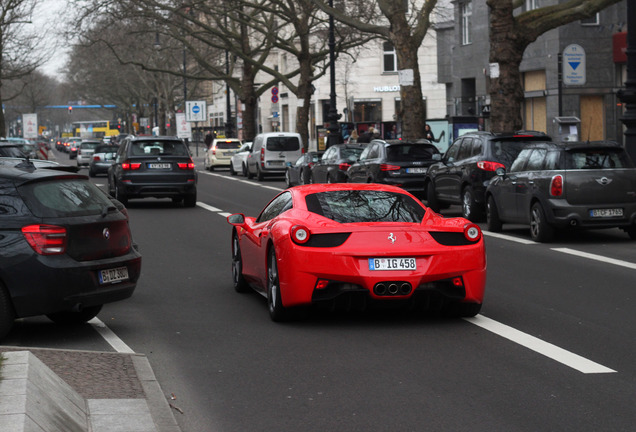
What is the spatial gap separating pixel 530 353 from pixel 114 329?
3.52m

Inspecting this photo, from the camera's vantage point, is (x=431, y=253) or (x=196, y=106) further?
(x=196, y=106)

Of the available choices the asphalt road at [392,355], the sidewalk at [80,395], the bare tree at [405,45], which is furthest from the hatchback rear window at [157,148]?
the sidewalk at [80,395]

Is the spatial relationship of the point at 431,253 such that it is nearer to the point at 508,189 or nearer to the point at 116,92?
the point at 508,189

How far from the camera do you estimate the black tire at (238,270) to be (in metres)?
11.7

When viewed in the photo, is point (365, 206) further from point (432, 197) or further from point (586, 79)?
point (586, 79)

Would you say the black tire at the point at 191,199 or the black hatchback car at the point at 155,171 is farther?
the black tire at the point at 191,199

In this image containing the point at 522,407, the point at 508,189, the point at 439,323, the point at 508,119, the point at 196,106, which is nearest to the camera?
the point at 522,407

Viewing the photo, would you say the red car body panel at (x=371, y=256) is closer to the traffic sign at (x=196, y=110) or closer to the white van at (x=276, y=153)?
the white van at (x=276, y=153)

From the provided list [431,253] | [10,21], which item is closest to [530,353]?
[431,253]

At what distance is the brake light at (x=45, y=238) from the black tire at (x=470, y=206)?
1311 centimetres

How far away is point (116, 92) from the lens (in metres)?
117

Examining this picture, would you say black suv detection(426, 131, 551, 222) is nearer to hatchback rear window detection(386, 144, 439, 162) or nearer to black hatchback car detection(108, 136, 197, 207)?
hatchback rear window detection(386, 144, 439, 162)

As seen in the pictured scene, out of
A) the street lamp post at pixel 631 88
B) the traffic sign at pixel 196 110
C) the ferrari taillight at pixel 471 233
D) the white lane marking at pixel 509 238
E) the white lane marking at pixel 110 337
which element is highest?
the traffic sign at pixel 196 110

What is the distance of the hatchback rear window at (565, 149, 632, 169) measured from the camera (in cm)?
1678
